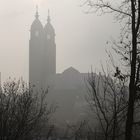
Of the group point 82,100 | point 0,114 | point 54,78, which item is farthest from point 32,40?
point 0,114

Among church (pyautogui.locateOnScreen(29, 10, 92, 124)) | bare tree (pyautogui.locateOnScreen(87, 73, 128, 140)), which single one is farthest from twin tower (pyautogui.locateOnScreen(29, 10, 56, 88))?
bare tree (pyautogui.locateOnScreen(87, 73, 128, 140))

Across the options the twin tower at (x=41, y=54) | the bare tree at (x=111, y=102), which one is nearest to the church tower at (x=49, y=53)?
the twin tower at (x=41, y=54)

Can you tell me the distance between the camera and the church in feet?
362

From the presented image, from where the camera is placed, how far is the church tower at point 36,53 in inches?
4336

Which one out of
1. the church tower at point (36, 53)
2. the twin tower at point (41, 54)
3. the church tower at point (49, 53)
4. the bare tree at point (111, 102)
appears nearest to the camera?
the bare tree at point (111, 102)

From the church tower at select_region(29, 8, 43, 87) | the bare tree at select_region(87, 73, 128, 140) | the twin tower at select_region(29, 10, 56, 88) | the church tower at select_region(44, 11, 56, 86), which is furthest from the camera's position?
the church tower at select_region(44, 11, 56, 86)

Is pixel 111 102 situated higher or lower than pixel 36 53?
lower

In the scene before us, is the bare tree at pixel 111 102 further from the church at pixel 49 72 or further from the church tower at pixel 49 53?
the church tower at pixel 49 53

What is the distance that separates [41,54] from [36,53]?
200 cm

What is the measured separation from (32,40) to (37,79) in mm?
11719

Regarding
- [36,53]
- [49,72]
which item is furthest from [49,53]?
[49,72]

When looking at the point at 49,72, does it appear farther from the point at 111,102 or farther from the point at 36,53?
the point at 111,102

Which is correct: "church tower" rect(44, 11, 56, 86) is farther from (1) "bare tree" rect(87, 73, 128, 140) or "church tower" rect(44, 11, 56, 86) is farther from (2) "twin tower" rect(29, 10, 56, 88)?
(1) "bare tree" rect(87, 73, 128, 140)

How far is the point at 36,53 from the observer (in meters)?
110
